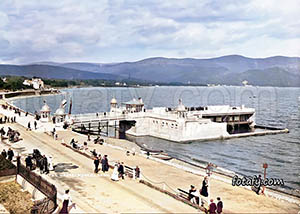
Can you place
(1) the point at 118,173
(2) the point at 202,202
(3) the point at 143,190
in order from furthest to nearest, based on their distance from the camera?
(1) the point at 118,173, (3) the point at 143,190, (2) the point at 202,202

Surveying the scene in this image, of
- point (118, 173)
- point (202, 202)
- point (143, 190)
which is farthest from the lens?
point (118, 173)

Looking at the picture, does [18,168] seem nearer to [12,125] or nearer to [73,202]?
[73,202]

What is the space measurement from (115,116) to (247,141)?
25597 mm

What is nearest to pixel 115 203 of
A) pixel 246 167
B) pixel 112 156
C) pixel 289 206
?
pixel 289 206

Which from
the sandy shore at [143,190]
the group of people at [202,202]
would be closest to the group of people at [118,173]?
the sandy shore at [143,190]

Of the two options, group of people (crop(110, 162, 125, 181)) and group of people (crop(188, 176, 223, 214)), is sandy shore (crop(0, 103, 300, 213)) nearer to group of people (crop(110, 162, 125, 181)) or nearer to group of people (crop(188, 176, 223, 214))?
group of people (crop(110, 162, 125, 181))

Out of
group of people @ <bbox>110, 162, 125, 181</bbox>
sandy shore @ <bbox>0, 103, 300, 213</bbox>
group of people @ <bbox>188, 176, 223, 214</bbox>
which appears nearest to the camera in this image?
group of people @ <bbox>188, 176, 223, 214</bbox>

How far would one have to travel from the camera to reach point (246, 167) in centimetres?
4428

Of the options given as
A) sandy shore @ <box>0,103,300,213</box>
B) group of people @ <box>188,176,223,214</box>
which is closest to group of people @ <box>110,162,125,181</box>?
sandy shore @ <box>0,103,300,213</box>

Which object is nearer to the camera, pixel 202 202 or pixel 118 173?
pixel 202 202

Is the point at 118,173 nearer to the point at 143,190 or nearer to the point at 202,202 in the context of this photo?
the point at 143,190

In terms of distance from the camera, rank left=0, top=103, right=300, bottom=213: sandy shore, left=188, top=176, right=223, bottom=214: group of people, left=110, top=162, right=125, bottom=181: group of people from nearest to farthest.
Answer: left=188, top=176, right=223, bottom=214: group of people
left=0, top=103, right=300, bottom=213: sandy shore
left=110, top=162, right=125, bottom=181: group of people

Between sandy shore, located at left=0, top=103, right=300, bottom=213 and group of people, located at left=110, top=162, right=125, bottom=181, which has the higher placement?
group of people, located at left=110, top=162, right=125, bottom=181

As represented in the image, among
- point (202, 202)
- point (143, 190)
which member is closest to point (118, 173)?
point (143, 190)
